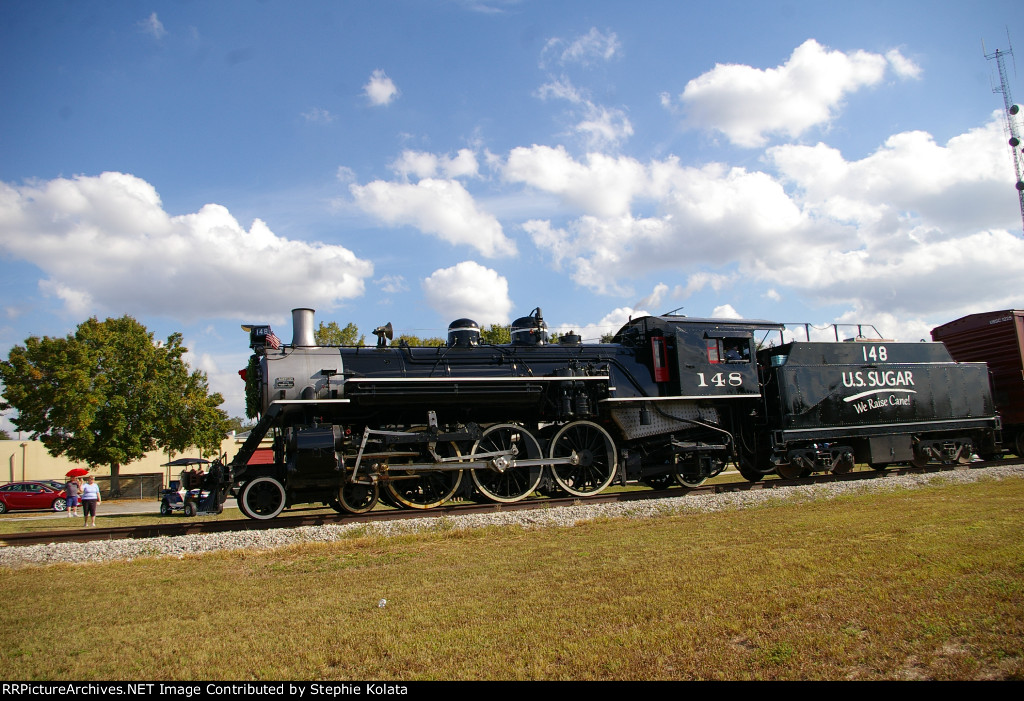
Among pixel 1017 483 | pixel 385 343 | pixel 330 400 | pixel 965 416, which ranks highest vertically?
pixel 385 343

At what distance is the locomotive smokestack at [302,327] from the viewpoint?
1148cm

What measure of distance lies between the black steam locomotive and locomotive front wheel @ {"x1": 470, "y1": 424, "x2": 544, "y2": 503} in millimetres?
33

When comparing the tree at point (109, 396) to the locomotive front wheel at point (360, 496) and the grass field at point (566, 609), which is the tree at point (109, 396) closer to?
the locomotive front wheel at point (360, 496)

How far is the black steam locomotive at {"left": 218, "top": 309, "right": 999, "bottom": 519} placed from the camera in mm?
10773

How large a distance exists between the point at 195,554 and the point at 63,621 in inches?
119

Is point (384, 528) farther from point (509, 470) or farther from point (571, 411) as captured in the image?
point (571, 411)

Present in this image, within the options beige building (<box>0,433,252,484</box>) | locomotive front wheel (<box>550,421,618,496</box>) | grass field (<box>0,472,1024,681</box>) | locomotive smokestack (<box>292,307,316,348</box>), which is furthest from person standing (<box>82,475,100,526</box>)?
beige building (<box>0,433,252,484</box>)

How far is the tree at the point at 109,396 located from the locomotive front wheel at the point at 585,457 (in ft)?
97.8

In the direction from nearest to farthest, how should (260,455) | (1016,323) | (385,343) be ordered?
(385,343) → (260,455) → (1016,323)

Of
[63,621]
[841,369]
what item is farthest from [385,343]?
[841,369]

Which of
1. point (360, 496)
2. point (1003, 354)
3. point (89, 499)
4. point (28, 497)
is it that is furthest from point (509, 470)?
point (28, 497)

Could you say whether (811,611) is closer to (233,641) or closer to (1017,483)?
(233,641)

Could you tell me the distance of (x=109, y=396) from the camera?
111 ft

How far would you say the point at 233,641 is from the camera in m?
4.54
